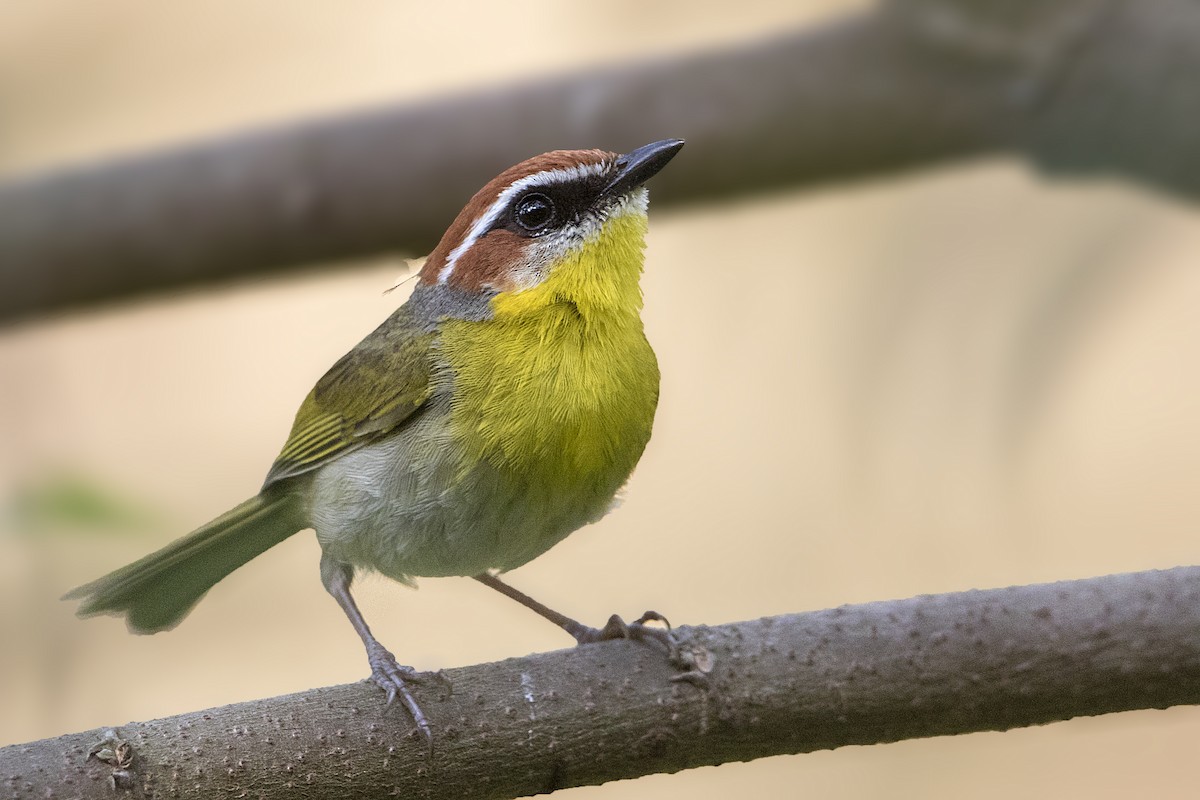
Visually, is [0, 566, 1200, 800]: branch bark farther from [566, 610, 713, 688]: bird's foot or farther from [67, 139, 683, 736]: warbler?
[67, 139, 683, 736]: warbler

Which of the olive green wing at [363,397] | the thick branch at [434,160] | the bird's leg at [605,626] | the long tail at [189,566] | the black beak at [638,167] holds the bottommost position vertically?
the bird's leg at [605,626]

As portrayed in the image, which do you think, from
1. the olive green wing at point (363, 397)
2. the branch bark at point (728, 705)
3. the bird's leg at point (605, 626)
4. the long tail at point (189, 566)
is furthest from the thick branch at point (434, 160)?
the branch bark at point (728, 705)

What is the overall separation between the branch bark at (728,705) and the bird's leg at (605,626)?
119 mm

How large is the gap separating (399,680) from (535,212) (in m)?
1.25

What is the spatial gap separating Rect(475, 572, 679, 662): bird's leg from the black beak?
3.69 ft

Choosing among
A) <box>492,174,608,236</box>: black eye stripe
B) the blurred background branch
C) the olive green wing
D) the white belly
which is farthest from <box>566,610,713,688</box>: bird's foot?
the blurred background branch

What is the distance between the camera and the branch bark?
2875 millimetres

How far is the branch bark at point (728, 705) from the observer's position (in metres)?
2.88

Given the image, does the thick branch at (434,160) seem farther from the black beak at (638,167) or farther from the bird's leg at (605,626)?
the black beak at (638,167)

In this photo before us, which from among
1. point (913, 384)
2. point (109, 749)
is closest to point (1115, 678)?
point (109, 749)

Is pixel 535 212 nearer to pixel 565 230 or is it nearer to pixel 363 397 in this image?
pixel 565 230

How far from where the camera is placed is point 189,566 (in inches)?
159

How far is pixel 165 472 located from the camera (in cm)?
516

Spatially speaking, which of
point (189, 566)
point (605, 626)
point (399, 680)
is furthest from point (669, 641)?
point (189, 566)
